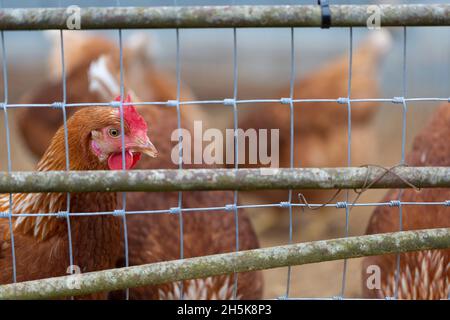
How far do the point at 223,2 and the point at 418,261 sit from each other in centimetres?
262

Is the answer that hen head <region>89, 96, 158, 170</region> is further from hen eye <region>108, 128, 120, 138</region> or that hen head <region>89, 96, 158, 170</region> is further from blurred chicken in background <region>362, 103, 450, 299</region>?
→ blurred chicken in background <region>362, 103, 450, 299</region>

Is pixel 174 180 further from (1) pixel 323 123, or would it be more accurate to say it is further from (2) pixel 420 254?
(1) pixel 323 123

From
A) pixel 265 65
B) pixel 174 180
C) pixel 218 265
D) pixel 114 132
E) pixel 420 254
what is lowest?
pixel 420 254

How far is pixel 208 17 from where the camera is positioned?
1541mm

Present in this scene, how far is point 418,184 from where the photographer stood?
5.21 ft

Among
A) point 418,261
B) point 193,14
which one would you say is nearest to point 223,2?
point 418,261

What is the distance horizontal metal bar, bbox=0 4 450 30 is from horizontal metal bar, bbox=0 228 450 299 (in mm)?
528

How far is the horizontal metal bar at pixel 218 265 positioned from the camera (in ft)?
5.20

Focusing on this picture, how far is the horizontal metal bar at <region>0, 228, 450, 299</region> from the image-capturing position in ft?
5.20

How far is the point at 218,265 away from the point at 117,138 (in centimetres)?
59

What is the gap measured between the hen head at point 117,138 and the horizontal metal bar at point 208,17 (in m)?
0.48

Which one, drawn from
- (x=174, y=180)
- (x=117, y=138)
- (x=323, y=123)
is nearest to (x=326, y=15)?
(x=174, y=180)

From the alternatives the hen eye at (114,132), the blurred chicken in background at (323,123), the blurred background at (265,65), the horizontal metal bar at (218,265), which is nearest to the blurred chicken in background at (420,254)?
the horizontal metal bar at (218,265)
